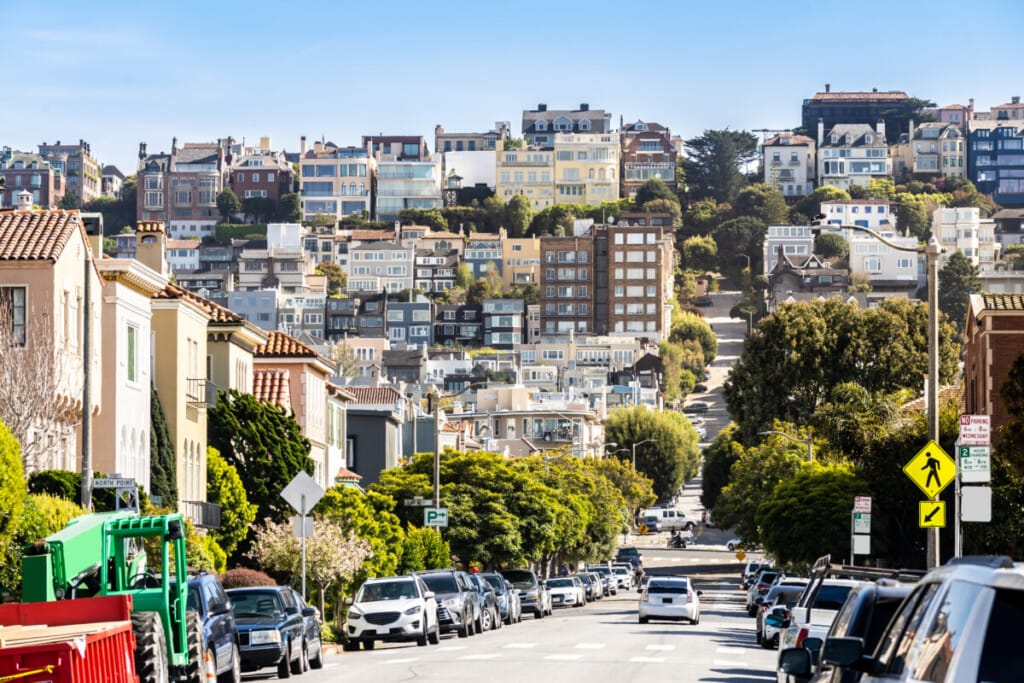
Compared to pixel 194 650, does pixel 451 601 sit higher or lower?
lower

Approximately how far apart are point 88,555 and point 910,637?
13.7 metres

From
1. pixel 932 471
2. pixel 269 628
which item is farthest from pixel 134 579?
pixel 932 471

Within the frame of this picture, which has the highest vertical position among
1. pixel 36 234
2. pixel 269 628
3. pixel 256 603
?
pixel 36 234

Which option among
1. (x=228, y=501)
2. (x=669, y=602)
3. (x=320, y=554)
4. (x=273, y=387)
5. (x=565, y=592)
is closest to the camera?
(x=320, y=554)

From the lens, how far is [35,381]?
40406mm

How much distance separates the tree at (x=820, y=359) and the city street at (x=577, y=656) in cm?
3419

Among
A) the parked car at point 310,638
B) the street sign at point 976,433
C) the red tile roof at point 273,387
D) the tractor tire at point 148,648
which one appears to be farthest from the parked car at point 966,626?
the red tile roof at point 273,387

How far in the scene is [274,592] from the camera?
31.7 metres

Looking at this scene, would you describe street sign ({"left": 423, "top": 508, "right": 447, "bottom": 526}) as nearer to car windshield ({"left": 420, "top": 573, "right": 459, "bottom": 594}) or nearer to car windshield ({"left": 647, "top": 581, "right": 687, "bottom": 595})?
car windshield ({"left": 647, "top": 581, "right": 687, "bottom": 595})

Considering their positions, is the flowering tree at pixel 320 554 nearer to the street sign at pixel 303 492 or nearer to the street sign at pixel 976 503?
the street sign at pixel 303 492

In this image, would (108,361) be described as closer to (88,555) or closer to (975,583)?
(88,555)

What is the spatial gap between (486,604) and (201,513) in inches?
313

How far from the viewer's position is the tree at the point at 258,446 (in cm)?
5853

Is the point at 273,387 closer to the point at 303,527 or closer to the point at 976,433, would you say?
the point at 303,527
